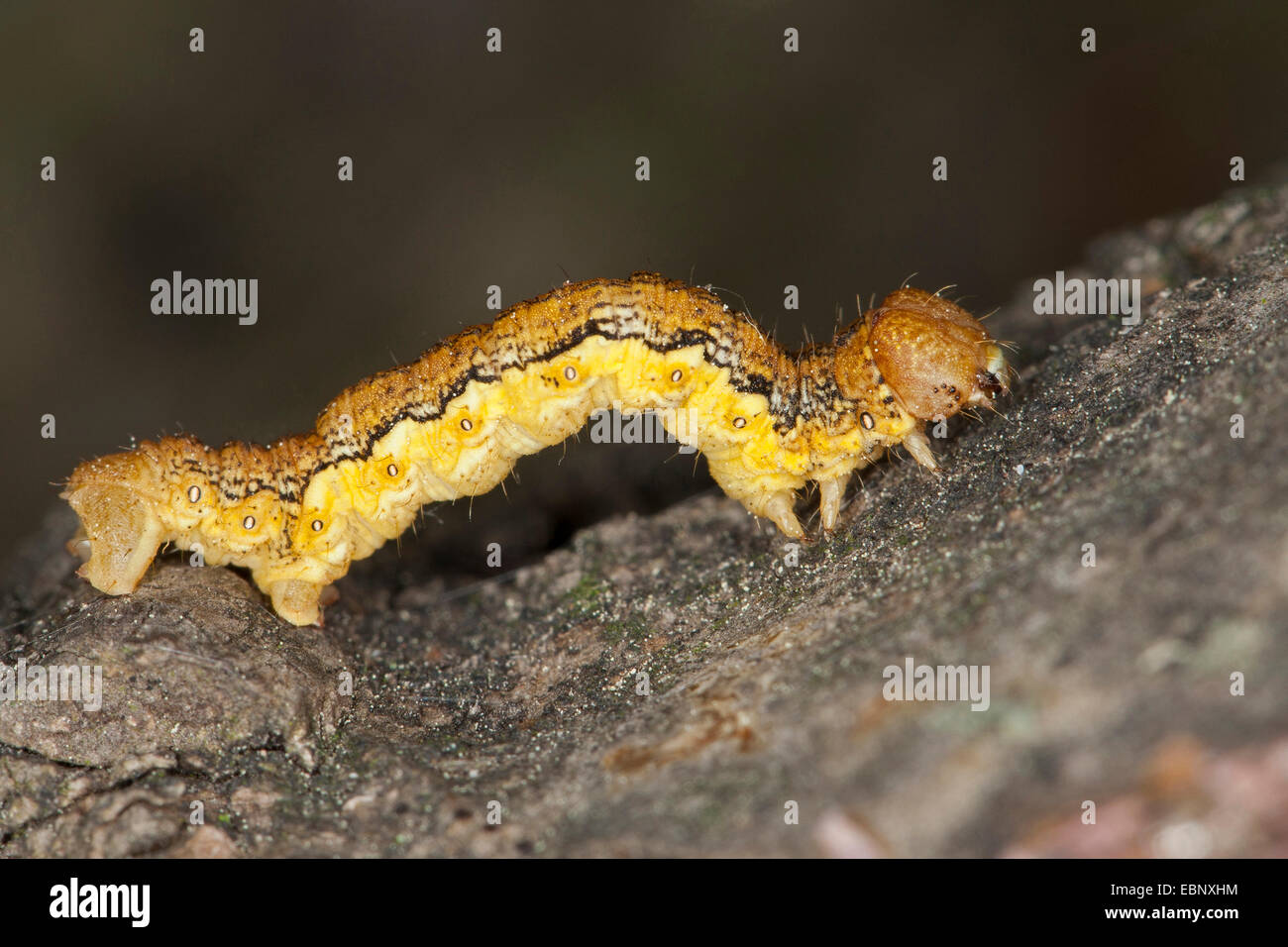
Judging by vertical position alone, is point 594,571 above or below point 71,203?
below

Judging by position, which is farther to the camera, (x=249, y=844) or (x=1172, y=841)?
(x=249, y=844)

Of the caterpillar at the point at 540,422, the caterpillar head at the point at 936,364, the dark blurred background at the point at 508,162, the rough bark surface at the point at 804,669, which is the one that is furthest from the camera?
the dark blurred background at the point at 508,162

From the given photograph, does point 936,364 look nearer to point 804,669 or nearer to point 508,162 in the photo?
point 804,669

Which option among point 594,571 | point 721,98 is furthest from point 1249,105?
point 594,571

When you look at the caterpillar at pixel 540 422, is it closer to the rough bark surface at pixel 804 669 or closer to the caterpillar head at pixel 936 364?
the caterpillar head at pixel 936 364

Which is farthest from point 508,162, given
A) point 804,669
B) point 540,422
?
point 804,669

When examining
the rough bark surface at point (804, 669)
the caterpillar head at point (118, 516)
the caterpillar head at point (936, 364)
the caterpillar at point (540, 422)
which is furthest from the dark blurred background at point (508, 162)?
the caterpillar head at point (936, 364)

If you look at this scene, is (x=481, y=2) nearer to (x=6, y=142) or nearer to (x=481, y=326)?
(x=6, y=142)
